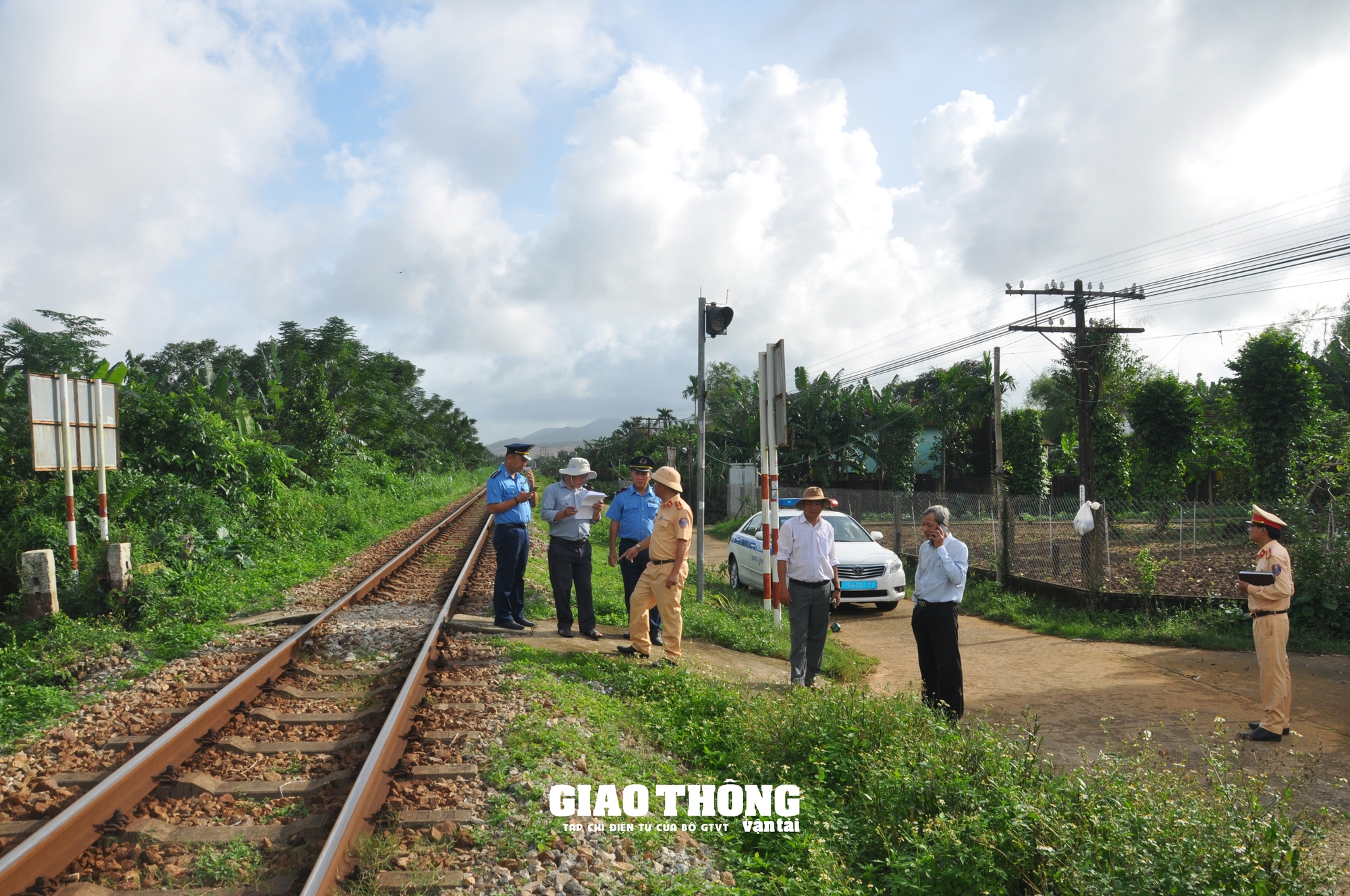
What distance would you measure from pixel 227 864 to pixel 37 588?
21.8 feet

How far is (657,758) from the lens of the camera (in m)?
5.07

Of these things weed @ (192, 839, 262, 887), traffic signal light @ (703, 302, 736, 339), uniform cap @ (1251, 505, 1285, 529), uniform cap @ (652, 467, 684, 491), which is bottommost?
weed @ (192, 839, 262, 887)

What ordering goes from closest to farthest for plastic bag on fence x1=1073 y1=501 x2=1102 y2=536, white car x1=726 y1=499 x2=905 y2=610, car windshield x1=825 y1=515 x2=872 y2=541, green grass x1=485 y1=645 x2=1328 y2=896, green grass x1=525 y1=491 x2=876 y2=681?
green grass x1=485 y1=645 x2=1328 y2=896 < green grass x1=525 y1=491 x2=876 y2=681 < plastic bag on fence x1=1073 y1=501 x2=1102 y2=536 < white car x1=726 y1=499 x2=905 y2=610 < car windshield x1=825 y1=515 x2=872 y2=541

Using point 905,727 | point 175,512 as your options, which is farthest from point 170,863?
point 175,512

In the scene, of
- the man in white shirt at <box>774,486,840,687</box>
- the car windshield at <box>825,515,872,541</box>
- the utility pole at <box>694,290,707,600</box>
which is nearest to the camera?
the man in white shirt at <box>774,486,840,687</box>

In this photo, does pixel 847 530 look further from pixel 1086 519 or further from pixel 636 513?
pixel 636 513

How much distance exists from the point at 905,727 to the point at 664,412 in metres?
51.8

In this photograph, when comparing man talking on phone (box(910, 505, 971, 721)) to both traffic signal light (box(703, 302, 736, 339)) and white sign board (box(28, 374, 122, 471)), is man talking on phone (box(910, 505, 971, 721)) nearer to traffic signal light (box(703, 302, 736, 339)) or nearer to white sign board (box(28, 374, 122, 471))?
traffic signal light (box(703, 302, 736, 339))

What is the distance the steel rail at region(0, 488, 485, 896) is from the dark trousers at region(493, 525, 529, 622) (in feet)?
7.27

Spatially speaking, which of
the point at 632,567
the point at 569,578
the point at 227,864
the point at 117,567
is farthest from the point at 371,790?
the point at 117,567

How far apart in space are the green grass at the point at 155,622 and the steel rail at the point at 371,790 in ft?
7.74

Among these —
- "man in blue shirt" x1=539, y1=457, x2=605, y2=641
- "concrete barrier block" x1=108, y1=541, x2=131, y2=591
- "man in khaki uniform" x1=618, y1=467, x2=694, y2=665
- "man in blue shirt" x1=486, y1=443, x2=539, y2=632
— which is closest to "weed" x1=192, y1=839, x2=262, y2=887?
"man in khaki uniform" x1=618, y1=467, x2=694, y2=665

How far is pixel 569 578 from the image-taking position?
319 inches

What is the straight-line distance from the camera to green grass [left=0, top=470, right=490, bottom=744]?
20.1ft
